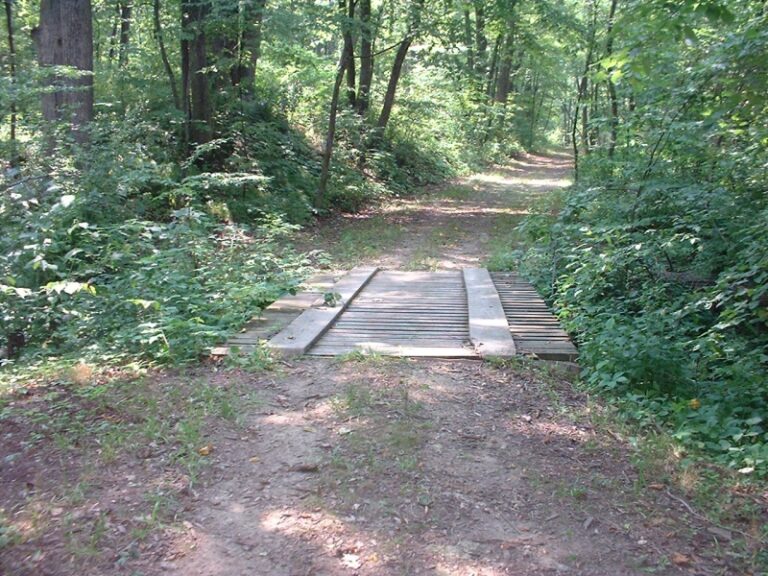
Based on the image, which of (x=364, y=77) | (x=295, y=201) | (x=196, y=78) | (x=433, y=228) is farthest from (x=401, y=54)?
(x=196, y=78)

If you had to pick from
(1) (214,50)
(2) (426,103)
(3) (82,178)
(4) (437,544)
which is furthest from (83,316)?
(2) (426,103)

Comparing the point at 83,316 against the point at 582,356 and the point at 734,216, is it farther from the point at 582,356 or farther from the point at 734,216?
the point at 734,216

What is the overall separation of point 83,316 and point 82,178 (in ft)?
8.84

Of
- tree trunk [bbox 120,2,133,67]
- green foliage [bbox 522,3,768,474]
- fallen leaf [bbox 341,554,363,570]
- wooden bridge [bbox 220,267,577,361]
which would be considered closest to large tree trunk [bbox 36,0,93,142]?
tree trunk [bbox 120,2,133,67]

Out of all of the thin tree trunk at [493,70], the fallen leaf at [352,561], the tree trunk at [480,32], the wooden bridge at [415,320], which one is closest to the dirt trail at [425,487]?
the fallen leaf at [352,561]

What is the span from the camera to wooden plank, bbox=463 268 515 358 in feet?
19.0

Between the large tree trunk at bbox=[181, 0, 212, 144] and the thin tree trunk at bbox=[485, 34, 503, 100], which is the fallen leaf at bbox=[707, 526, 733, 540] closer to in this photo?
the large tree trunk at bbox=[181, 0, 212, 144]

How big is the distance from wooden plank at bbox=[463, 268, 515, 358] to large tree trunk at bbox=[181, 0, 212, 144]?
7.38 metres

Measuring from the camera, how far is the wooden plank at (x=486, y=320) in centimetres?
578

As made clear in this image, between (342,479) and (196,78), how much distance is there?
37.9ft

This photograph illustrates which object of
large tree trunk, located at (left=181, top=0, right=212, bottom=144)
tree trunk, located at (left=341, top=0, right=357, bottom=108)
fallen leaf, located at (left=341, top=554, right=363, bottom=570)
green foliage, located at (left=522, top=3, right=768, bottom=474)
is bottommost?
fallen leaf, located at (left=341, top=554, right=363, bottom=570)

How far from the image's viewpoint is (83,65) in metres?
10.3

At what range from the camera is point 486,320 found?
6.68 meters

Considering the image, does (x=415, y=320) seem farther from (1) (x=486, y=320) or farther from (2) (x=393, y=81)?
(2) (x=393, y=81)
